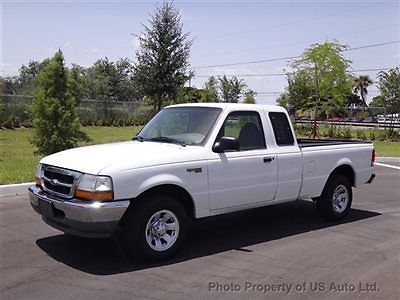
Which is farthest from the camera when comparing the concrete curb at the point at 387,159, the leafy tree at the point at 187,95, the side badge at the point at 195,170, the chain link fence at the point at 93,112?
the chain link fence at the point at 93,112

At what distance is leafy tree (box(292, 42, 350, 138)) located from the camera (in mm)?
25594

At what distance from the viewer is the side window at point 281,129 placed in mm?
6781

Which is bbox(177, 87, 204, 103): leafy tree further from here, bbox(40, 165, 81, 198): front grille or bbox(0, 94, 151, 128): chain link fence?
bbox(40, 165, 81, 198): front grille

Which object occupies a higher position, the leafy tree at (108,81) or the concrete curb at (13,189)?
the leafy tree at (108,81)

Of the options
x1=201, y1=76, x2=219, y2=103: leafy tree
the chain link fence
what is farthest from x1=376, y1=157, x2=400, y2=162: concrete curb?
x1=201, y1=76, x2=219, y2=103: leafy tree

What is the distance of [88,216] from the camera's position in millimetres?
4871

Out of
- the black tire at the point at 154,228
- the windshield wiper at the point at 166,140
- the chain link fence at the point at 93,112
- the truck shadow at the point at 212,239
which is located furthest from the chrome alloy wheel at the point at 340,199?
the chain link fence at the point at 93,112

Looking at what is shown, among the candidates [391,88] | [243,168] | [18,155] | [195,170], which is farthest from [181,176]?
[391,88]

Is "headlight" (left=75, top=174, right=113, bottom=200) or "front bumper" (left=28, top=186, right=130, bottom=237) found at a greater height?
"headlight" (left=75, top=174, right=113, bottom=200)

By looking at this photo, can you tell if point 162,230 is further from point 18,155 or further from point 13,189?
point 18,155

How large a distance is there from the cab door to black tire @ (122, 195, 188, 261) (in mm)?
589

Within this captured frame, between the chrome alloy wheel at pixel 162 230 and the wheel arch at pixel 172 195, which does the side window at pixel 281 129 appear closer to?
the wheel arch at pixel 172 195

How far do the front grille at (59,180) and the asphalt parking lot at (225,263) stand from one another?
77cm

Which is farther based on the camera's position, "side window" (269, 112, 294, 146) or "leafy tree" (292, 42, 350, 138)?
"leafy tree" (292, 42, 350, 138)
